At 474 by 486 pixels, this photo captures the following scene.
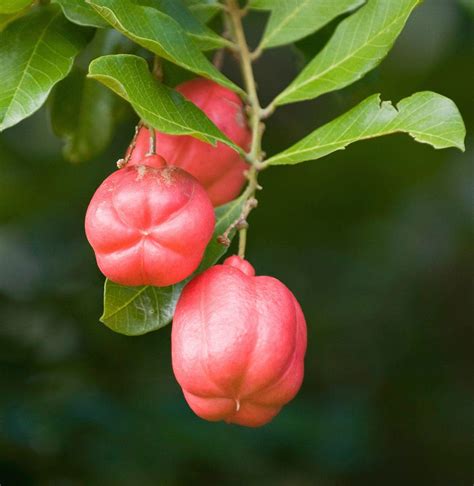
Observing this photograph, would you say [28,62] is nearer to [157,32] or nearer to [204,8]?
[157,32]

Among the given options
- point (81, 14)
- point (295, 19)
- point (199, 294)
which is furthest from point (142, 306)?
point (295, 19)

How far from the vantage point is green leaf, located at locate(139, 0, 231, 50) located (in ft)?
3.85

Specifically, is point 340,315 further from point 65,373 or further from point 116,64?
point 116,64

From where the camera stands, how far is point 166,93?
1.06 metres

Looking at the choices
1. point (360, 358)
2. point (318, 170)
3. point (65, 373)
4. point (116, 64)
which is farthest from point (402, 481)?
point (116, 64)

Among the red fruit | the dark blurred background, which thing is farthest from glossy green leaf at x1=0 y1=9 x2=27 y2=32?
the dark blurred background

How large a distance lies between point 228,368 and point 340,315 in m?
1.75

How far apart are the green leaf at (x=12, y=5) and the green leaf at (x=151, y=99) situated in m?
0.21

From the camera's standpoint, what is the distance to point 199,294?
1022mm

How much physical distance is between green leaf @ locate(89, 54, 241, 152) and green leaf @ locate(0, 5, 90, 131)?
0.42ft

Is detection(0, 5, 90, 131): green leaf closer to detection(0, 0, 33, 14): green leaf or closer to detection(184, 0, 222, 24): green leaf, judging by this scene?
detection(0, 0, 33, 14): green leaf

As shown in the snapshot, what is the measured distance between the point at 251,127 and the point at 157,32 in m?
0.19

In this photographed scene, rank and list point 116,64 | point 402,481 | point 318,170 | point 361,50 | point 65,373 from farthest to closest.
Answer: point 402,481 < point 318,170 < point 65,373 < point 361,50 < point 116,64

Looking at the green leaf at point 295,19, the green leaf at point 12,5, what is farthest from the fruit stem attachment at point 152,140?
the green leaf at point 295,19
